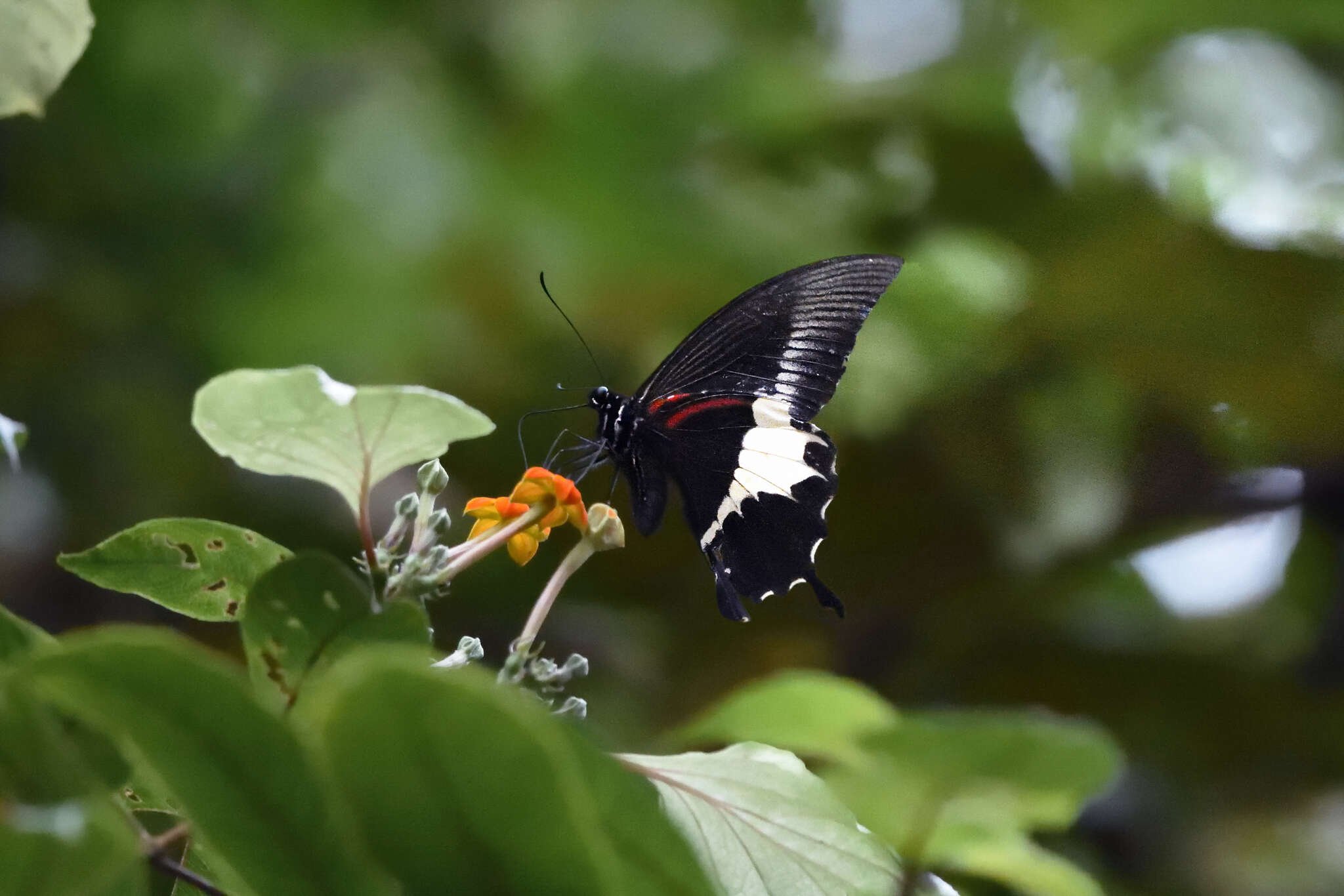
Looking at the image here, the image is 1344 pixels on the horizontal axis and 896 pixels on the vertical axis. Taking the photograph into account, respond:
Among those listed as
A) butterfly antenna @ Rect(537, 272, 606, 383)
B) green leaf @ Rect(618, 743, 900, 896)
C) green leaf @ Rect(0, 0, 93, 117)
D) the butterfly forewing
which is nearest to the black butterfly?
the butterfly forewing

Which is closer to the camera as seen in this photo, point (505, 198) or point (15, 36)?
point (15, 36)

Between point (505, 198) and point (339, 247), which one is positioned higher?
point (505, 198)

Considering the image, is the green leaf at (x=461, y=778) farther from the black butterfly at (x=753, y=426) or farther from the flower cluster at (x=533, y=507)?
the black butterfly at (x=753, y=426)

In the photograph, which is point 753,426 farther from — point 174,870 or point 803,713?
point 174,870

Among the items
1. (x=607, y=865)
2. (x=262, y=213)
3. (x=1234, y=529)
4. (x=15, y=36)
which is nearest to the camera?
(x=607, y=865)

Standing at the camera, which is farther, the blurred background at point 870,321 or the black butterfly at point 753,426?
the blurred background at point 870,321

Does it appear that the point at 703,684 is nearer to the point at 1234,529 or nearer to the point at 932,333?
the point at 932,333

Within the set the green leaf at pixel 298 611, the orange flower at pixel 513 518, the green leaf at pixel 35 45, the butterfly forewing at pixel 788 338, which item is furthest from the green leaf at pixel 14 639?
the butterfly forewing at pixel 788 338

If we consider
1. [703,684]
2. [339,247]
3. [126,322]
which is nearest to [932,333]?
[703,684]
